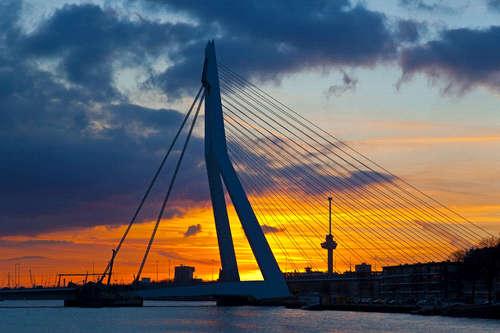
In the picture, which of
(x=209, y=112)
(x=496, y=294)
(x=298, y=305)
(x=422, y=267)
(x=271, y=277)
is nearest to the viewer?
(x=271, y=277)

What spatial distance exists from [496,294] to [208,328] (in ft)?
145

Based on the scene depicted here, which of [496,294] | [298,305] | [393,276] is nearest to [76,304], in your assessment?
[298,305]

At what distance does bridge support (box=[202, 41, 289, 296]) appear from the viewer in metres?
51.2

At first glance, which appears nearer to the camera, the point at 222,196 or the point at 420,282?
the point at 222,196

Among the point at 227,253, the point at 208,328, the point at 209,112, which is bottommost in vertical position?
the point at 208,328

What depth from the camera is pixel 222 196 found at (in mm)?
55406

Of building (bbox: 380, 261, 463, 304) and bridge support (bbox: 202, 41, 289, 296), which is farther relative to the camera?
building (bbox: 380, 261, 463, 304)

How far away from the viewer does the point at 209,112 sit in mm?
54906

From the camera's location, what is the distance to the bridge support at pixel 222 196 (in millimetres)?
51250

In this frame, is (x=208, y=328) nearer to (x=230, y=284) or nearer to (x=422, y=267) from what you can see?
(x=230, y=284)

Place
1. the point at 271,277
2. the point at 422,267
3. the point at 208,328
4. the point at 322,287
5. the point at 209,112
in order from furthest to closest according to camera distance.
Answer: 1. the point at 322,287
2. the point at 422,267
3. the point at 208,328
4. the point at 209,112
5. the point at 271,277

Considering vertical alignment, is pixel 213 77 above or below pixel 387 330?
above

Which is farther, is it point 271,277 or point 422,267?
point 422,267

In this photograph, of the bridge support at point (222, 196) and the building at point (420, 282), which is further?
the building at point (420, 282)
